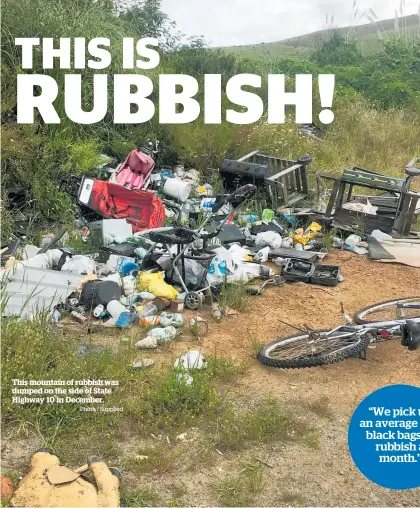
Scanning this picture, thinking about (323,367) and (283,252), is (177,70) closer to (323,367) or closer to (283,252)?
(283,252)

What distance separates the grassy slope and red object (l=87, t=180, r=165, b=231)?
13.4m

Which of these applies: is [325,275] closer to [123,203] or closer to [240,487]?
[123,203]

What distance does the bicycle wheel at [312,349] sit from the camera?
435 centimetres

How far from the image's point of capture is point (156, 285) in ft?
18.9

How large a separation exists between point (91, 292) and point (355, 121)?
875 cm

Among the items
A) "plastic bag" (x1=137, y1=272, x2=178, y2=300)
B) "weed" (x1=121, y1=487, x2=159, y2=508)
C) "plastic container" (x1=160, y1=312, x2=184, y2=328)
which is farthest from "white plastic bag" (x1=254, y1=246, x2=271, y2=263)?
"weed" (x1=121, y1=487, x2=159, y2=508)

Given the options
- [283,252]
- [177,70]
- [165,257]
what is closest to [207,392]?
[165,257]

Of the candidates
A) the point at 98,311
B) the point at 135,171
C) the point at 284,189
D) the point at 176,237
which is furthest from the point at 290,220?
the point at 98,311

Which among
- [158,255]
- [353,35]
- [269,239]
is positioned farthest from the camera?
[353,35]

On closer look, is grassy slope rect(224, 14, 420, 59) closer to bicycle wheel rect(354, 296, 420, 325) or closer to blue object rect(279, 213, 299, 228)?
blue object rect(279, 213, 299, 228)

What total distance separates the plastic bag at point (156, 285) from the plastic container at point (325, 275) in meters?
1.53

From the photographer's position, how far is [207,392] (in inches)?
163

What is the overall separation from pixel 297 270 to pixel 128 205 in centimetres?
227

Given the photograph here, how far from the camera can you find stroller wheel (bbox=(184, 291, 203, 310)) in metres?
5.60
